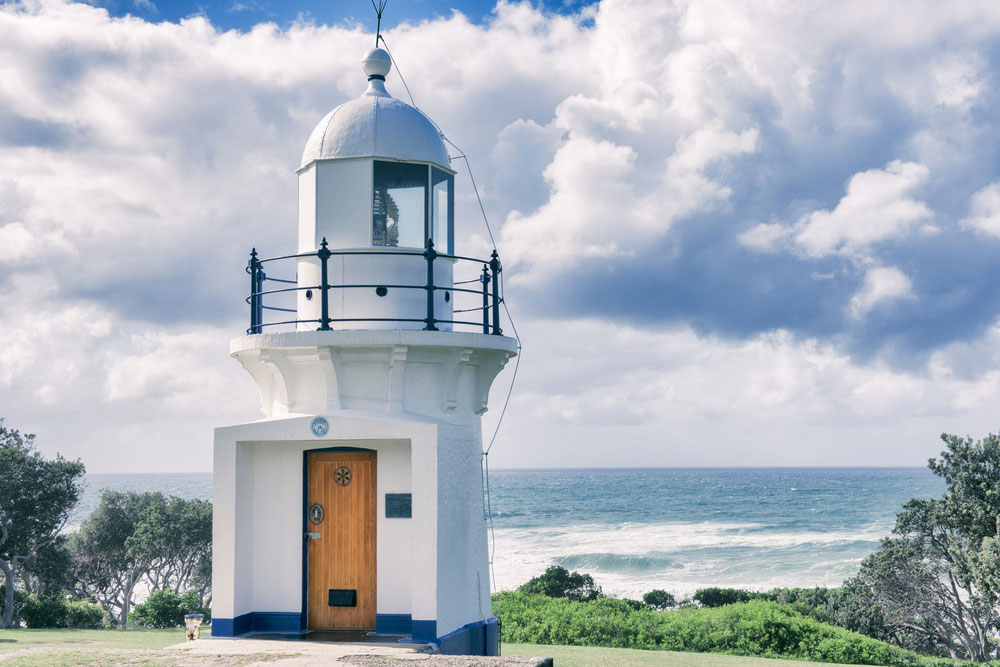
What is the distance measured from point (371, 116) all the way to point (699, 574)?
46.6 meters

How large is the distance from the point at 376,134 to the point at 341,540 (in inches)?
176

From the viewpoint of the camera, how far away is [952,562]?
2266 cm

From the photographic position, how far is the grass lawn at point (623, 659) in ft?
47.0

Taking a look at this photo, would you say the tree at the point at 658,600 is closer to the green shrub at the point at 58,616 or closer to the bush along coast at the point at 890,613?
the bush along coast at the point at 890,613

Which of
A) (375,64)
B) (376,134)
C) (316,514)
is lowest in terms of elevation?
(316,514)

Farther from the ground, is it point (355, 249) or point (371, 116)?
point (371, 116)

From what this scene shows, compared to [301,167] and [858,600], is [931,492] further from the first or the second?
[301,167]

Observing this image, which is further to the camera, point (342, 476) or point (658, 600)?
point (658, 600)

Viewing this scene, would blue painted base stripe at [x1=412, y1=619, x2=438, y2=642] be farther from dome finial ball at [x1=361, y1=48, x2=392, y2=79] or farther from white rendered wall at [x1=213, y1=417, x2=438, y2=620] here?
dome finial ball at [x1=361, y1=48, x2=392, y2=79]

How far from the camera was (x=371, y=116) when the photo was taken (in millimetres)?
11391

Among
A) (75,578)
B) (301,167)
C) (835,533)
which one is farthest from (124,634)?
(835,533)

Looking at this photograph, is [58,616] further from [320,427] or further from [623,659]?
[320,427]

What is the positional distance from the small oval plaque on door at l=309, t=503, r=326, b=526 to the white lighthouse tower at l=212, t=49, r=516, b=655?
0.04 feet

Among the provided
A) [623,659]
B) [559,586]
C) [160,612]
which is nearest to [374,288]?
[623,659]
